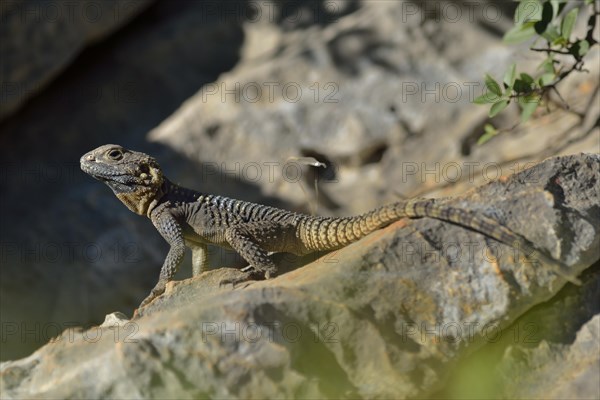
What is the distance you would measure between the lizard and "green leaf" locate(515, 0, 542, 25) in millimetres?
2289

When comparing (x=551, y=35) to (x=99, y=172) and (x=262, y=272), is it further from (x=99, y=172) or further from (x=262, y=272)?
(x=99, y=172)

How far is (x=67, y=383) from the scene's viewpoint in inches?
152

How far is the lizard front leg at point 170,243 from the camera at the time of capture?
5516 millimetres

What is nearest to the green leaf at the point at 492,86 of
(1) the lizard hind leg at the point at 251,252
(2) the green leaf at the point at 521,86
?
(2) the green leaf at the point at 521,86

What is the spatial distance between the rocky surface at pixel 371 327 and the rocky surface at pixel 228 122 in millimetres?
4296

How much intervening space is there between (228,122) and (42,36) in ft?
8.60

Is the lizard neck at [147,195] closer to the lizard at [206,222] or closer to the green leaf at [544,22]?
the lizard at [206,222]

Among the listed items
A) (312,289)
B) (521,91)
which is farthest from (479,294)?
(521,91)

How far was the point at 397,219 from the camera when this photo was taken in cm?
474

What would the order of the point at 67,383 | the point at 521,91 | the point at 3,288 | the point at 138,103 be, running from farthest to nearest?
the point at 138,103
the point at 3,288
the point at 521,91
the point at 67,383

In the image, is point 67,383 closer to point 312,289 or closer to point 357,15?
point 312,289

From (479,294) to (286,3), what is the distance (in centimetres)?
748

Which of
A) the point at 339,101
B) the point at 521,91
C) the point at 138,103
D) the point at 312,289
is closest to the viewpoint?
the point at 312,289

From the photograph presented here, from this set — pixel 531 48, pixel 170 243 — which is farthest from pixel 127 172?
pixel 531 48
